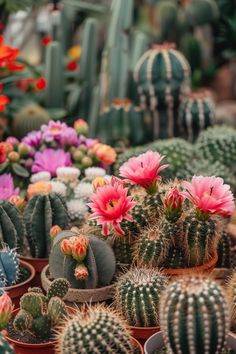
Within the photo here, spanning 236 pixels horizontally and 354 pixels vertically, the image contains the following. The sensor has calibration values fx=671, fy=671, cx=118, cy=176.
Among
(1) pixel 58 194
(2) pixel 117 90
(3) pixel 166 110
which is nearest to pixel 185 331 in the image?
(1) pixel 58 194

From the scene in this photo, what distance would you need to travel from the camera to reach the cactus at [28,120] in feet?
13.5

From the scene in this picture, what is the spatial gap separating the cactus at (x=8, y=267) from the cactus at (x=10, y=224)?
154 mm

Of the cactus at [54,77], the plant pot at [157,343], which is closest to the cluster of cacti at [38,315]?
the plant pot at [157,343]

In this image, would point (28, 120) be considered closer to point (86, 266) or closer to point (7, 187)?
point (7, 187)

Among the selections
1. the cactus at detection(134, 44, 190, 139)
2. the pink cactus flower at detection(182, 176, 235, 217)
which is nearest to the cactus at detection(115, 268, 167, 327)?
the pink cactus flower at detection(182, 176, 235, 217)

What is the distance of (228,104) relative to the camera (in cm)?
646

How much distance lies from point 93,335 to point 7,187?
1158 millimetres

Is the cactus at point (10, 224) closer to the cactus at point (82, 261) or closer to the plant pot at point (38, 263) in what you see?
the plant pot at point (38, 263)

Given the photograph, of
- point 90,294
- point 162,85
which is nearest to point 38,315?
point 90,294

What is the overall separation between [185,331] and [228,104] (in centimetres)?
510

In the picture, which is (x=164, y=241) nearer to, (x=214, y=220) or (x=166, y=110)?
(x=214, y=220)

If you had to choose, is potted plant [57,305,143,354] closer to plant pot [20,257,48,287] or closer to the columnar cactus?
plant pot [20,257,48,287]

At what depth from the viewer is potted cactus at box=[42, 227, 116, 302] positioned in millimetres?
2020

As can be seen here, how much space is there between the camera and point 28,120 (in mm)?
4102
